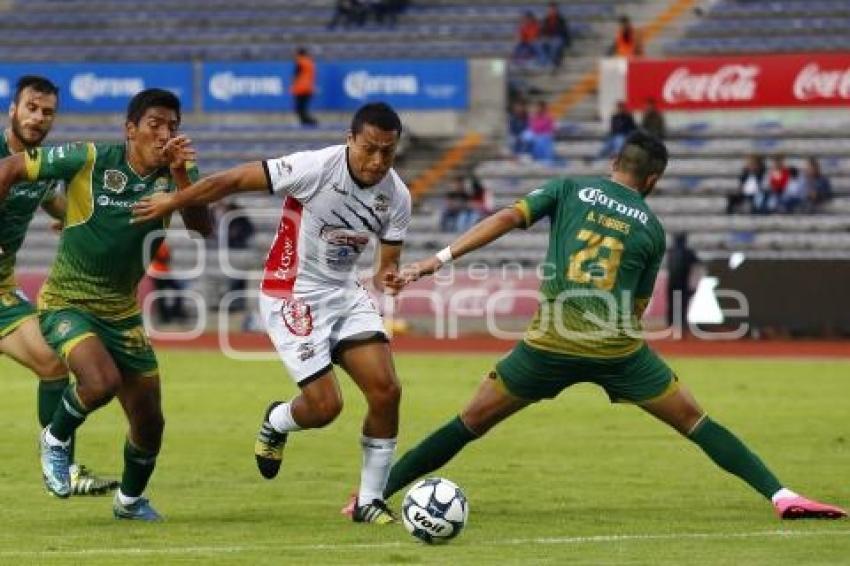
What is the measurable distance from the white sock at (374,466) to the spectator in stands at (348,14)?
92.8ft

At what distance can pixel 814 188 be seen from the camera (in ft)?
105

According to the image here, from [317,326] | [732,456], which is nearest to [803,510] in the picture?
[732,456]

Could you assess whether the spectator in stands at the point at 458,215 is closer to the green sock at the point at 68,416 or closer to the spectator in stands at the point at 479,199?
the spectator in stands at the point at 479,199

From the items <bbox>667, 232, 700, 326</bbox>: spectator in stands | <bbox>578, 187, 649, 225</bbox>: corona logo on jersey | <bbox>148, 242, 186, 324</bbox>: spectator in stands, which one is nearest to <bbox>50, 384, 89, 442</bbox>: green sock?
<bbox>578, 187, 649, 225</bbox>: corona logo on jersey

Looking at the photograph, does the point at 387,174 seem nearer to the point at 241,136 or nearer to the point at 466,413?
the point at 466,413

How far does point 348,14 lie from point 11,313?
26552 mm

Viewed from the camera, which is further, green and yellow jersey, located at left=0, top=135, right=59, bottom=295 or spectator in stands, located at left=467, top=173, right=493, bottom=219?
spectator in stands, located at left=467, top=173, right=493, bottom=219

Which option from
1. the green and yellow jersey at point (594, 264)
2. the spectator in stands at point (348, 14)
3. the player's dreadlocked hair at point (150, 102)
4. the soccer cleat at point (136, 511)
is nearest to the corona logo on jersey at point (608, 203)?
the green and yellow jersey at point (594, 264)

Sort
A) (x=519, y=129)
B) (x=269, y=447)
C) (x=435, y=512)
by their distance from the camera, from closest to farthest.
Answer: (x=435, y=512), (x=269, y=447), (x=519, y=129)

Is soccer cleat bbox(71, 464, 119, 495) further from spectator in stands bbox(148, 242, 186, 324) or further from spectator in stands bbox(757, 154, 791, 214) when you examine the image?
spectator in stands bbox(757, 154, 791, 214)

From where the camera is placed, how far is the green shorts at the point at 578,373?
36.6 ft

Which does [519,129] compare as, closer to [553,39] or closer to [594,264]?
[553,39]

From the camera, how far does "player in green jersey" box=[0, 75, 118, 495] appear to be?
1240cm

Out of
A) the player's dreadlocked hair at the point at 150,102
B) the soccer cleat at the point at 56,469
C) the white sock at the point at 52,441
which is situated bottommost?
the soccer cleat at the point at 56,469
